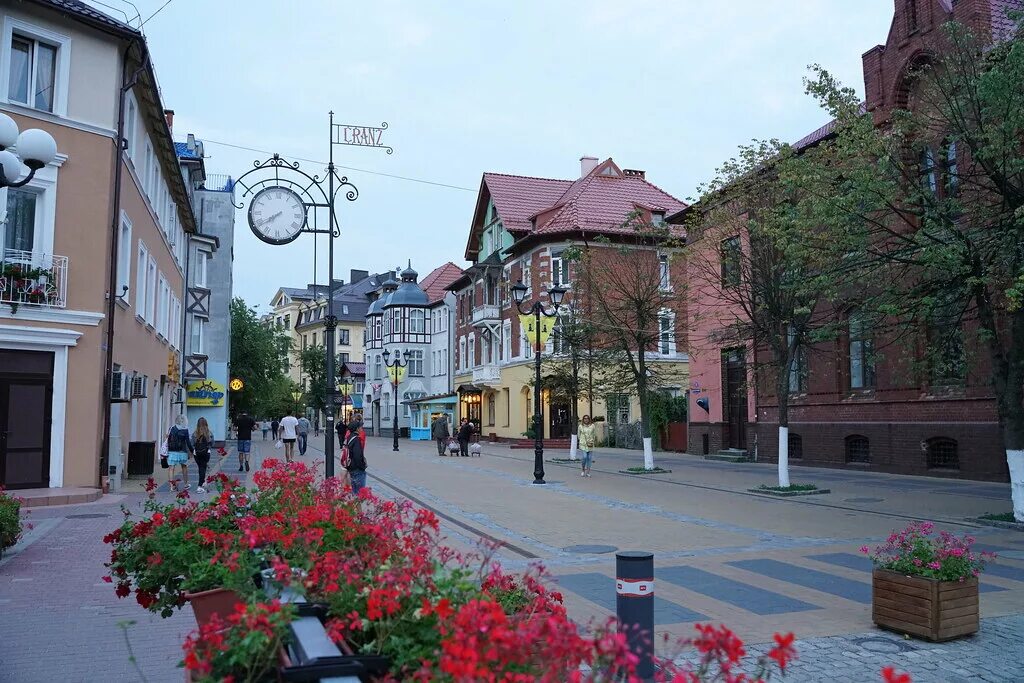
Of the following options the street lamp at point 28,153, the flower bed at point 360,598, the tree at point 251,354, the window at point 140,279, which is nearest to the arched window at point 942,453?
the flower bed at point 360,598

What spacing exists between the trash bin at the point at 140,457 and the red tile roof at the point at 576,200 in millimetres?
26885

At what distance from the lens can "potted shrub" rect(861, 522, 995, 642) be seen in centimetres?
675

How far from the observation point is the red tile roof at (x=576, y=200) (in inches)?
1802

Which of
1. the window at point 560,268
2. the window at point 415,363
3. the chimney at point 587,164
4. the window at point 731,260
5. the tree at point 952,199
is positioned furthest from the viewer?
the window at point 415,363

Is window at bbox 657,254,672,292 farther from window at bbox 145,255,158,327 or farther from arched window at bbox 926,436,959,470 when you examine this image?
window at bbox 145,255,158,327

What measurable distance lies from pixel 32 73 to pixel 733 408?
2701 centimetres

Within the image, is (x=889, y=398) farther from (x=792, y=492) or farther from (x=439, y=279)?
(x=439, y=279)

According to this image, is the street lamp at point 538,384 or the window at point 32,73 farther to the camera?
the street lamp at point 538,384

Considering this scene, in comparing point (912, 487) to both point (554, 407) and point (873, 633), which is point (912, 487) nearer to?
point (873, 633)

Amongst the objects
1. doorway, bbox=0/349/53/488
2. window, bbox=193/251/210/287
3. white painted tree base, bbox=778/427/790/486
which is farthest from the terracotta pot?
window, bbox=193/251/210/287

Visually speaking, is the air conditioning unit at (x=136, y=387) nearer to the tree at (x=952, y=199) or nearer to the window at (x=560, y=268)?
the tree at (x=952, y=199)

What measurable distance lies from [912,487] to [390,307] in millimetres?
57862

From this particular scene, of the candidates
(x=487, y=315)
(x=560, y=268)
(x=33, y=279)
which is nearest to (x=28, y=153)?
(x=33, y=279)

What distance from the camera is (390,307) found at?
7394 centimetres
